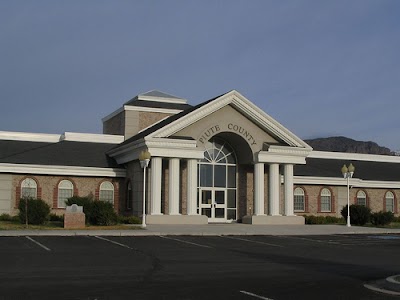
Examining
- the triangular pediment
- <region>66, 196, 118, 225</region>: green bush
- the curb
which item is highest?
the triangular pediment

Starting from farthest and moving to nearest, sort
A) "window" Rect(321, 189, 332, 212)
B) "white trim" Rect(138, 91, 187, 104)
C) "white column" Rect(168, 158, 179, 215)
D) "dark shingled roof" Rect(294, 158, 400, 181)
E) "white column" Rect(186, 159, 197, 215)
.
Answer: "white trim" Rect(138, 91, 187, 104) → "window" Rect(321, 189, 332, 212) → "dark shingled roof" Rect(294, 158, 400, 181) → "white column" Rect(186, 159, 197, 215) → "white column" Rect(168, 158, 179, 215)

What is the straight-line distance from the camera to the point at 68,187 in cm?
3662

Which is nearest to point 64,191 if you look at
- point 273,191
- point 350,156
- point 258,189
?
point 258,189

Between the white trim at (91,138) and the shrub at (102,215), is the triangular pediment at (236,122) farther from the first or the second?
the white trim at (91,138)

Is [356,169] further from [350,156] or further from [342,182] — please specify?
[342,182]

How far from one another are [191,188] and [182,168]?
7.14 feet

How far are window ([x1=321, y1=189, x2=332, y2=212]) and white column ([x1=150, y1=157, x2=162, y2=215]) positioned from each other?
48.8ft

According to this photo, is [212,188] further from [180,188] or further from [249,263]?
[249,263]

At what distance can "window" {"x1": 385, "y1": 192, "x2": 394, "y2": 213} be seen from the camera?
1809 inches

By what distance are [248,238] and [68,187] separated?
50.6ft

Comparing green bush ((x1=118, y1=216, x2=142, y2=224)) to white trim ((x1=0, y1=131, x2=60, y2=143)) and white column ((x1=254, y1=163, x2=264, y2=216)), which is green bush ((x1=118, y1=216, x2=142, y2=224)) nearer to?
white column ((x1=254, y1=163, x2=264, y2=216))

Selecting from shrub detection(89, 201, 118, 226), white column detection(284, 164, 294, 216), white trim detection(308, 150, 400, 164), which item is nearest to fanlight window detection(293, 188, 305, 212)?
white column detection(284, 164, 294, 216)

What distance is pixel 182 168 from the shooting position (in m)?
35.9

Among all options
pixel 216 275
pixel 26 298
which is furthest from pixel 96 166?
pixel 26 298
